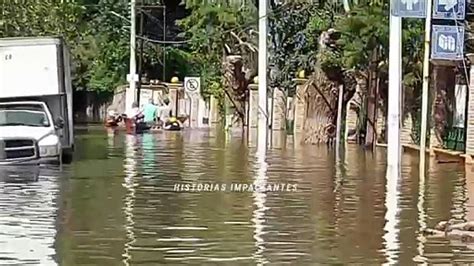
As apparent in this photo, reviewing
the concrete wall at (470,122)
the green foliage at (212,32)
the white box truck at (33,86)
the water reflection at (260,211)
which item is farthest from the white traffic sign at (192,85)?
the concrete wall at (470,122)

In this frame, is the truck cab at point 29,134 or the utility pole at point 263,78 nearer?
the truck cab at point 29,134

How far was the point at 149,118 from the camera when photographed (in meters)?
57.7

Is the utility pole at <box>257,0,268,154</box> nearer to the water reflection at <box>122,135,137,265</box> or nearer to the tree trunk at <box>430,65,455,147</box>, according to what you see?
the water reflection at <box>122,135,137,265</box>

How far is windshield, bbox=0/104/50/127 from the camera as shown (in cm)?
2873

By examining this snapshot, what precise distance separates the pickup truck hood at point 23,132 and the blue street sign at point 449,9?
29.5 feet

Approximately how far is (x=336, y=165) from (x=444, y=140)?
237 inches

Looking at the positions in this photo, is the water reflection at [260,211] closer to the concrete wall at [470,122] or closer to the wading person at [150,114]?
the concrete wall at [470,122]

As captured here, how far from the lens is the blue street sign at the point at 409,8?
2578 centimetres

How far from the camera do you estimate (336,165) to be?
29453 millimetres

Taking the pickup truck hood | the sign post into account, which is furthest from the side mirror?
the sign post

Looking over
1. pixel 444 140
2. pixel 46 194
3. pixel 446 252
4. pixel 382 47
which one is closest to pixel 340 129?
pixel 382 47

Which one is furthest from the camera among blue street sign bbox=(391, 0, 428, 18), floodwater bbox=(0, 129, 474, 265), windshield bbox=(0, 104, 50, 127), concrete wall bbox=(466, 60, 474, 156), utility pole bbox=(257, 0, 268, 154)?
utility pole bbox=(257, 0, 268, 154)

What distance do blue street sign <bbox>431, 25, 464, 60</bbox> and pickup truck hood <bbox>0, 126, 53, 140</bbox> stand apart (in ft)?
28.7

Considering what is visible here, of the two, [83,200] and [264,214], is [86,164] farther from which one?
[264,214]
